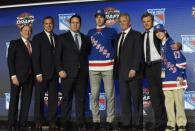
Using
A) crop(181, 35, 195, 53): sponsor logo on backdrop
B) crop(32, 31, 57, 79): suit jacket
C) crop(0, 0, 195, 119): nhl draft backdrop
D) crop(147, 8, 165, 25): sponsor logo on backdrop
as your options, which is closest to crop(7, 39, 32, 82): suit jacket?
crop(32, 31, 57, 79): suit jacket

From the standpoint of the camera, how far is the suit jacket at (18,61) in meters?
8.02

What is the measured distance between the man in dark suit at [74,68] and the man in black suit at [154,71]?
1.07 meters

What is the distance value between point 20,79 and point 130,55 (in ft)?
6.51

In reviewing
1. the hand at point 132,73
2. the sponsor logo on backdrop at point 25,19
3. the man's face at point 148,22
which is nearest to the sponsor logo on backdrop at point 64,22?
the sponsor logo on backdrop at point 25,19

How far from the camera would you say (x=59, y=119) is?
7980 mm

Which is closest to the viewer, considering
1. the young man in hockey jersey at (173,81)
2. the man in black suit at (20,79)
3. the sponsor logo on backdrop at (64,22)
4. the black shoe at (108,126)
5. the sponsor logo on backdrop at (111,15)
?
the young man in hockey jersey at (173,81)

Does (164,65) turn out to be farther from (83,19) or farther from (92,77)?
(83,19)

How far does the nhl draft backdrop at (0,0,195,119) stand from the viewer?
8180mm

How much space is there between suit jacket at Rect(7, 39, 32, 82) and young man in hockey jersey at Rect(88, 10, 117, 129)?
1.14 m

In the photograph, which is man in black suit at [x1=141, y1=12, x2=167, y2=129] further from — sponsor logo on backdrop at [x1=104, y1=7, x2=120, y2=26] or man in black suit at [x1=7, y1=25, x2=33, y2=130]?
man in black suit at [x1=7, y1=25, x2=33, y2=130]

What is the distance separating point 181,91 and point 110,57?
1371mm

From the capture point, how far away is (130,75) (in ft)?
24.5

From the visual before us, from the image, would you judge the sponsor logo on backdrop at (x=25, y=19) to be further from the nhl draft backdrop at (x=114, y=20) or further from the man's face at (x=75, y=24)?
the man's face at (x=75, y=24)

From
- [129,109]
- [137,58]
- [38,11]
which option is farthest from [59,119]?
[38,11]
